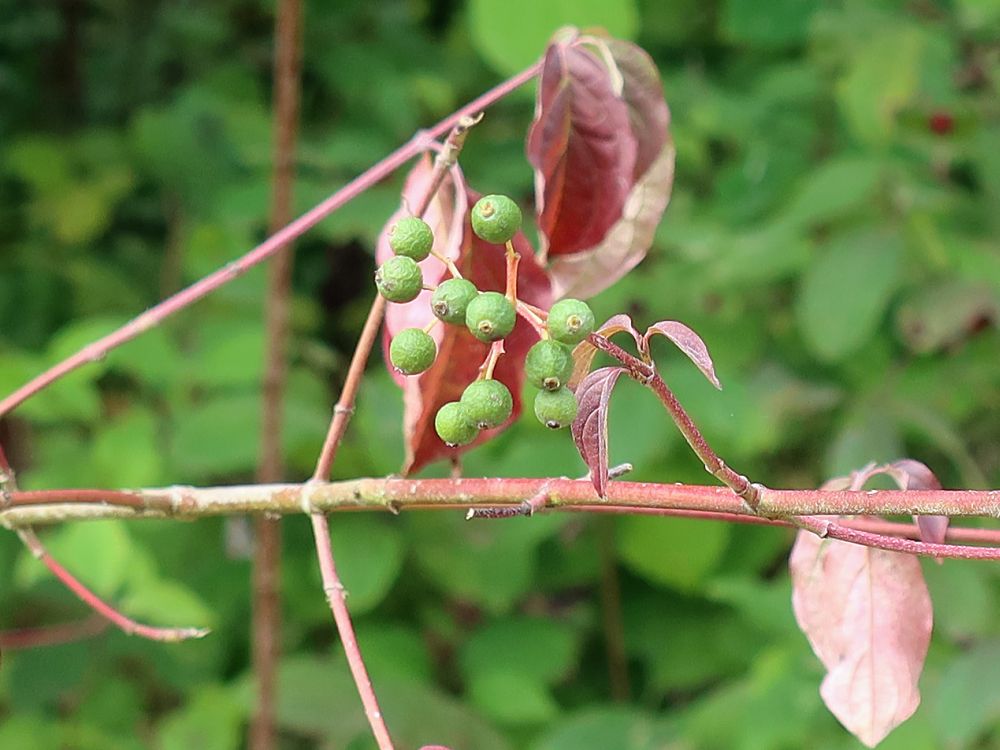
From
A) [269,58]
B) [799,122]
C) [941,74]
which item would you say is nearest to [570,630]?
[799,122]

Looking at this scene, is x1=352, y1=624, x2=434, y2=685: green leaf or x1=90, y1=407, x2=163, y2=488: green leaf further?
x1=352, y1=624, x2=434, y2=685: green leaf

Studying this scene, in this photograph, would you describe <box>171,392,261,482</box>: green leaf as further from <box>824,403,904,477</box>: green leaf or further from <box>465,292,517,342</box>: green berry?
<box>465,292,517,342</box>: green berry

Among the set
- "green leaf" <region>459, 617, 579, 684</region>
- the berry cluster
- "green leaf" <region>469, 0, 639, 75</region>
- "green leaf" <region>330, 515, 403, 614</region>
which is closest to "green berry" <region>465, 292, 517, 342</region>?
the berry cluster

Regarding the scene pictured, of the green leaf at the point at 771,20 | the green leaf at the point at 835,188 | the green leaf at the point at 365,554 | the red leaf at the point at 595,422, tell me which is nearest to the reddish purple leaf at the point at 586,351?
the red leaf at the point at 595,422

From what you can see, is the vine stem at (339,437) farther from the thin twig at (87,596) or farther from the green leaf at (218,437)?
the green leaf at (218,437)

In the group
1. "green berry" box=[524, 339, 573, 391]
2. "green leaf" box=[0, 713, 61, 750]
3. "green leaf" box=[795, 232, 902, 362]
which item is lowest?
"green berry" box=[524, 339, 573, 391]

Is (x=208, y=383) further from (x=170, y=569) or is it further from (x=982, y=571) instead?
(x=982, y=571)

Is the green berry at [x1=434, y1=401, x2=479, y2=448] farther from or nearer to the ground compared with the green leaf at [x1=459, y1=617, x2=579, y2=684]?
nearer to the ground
